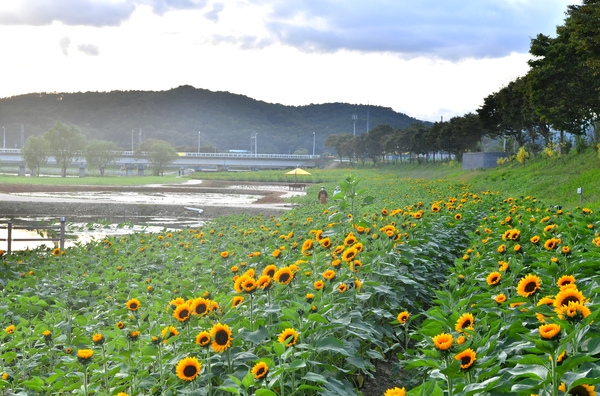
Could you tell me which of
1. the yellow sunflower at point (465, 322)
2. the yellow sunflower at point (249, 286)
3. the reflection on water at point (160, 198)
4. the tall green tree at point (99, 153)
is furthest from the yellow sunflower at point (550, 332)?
the tall green tree at point (99, 153)

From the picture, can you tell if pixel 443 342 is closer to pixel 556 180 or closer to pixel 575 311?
pixel 575 311

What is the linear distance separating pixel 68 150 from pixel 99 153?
15.1 feet

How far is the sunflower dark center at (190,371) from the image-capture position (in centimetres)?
309

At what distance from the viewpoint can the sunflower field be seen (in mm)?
2807

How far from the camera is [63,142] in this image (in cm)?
8819

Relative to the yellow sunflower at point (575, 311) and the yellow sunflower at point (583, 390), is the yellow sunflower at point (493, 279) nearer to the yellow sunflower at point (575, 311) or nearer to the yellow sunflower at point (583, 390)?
the yellow sunflower at point (575, 311)

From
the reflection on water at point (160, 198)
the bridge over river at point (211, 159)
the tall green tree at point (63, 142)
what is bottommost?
the reflection on water at point (160, 198)

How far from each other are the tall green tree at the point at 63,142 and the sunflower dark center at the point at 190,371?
3523 inches

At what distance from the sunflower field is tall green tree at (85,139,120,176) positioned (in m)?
87.2

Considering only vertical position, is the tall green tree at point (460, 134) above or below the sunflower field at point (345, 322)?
above

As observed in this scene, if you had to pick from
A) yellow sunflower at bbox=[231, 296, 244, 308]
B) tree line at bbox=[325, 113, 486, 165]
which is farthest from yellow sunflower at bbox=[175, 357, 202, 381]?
tree line at bbox=[325, 113, 486, 165]

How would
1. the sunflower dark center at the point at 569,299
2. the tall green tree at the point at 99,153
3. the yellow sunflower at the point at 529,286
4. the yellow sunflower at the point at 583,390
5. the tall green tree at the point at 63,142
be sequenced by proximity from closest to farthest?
the yellow sunflower at the point at 583,390
the sunflower dark center at the point at 569,299
the yellow sunflower at the point at 529,286
the tall green tree at the point at 63,142
the tall green tree at the point at 99,153

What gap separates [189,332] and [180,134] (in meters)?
189

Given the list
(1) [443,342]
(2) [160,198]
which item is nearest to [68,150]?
(2) [160,198]
